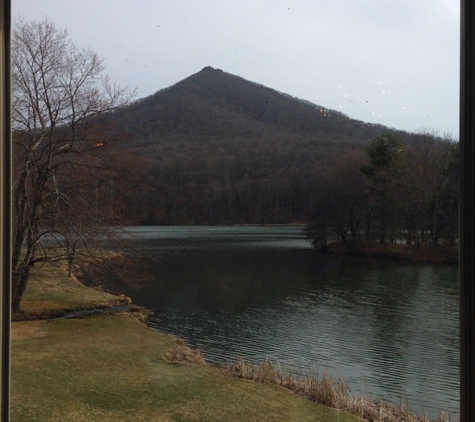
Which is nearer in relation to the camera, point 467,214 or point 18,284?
point 467,214

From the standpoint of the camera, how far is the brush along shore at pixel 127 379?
1.83m

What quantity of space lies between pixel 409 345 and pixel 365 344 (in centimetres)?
22

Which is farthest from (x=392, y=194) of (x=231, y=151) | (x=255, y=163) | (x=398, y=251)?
(x=231, y=151)


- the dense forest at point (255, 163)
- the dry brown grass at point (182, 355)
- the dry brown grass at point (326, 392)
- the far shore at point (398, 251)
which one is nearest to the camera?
the far shore at point (398, 251)

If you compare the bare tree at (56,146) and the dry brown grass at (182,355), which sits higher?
the bare tree at (56,146)

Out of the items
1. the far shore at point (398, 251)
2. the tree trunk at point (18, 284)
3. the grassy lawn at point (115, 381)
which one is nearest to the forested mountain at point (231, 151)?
the far shore at point (398, 251)

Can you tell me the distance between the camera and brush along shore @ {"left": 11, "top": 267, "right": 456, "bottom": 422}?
1.83 metres

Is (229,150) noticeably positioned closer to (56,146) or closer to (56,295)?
(56,146)

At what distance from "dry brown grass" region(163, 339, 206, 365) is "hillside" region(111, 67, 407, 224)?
71 centimetres

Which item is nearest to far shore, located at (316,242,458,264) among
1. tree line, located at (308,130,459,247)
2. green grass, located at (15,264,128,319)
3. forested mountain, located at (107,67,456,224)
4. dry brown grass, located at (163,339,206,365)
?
tree line, located at (308,130,459,247)

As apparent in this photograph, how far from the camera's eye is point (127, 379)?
209 cm

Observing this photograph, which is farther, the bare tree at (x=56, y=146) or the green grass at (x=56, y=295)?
the green grass at (x=56, y=295)

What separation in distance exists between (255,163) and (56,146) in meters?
1.21

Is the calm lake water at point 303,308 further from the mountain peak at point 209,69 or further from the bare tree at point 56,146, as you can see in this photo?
the mountain peak at point 209,69
